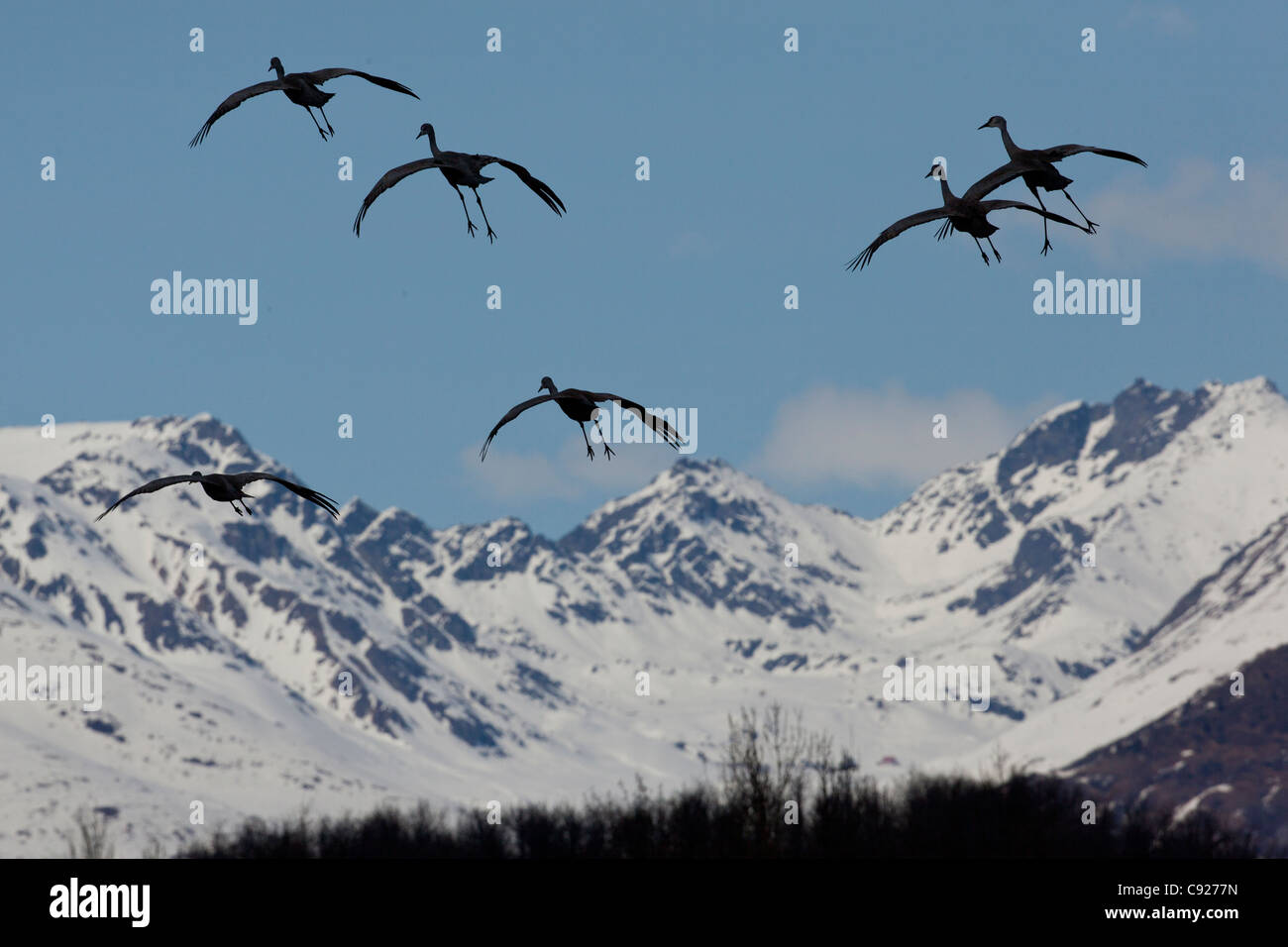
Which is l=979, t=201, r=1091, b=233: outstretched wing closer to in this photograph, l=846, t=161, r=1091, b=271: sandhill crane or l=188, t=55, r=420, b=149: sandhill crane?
l=846, t=161, r=1091, b=271: sandhill crane

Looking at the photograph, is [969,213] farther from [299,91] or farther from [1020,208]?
[299,91]

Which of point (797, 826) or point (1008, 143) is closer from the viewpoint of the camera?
point (1008, 143)

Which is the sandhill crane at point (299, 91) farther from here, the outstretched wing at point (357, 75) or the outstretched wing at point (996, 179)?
the outstretched wing at point (996, 179)

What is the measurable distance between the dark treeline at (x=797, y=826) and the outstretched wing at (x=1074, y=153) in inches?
2455

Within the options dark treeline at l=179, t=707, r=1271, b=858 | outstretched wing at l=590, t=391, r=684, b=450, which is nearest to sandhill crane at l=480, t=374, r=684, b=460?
outstretched wing at l=590, t=391, r=684, b=450

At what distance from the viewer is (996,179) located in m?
20.2

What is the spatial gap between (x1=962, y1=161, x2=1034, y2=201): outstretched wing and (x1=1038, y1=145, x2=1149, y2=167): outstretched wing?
252 mm

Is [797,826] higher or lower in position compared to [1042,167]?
lower

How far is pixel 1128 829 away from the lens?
14612 centimetres

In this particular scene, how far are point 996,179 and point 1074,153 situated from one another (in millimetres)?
1041

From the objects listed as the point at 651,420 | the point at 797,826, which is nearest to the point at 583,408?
the point at 651,420
